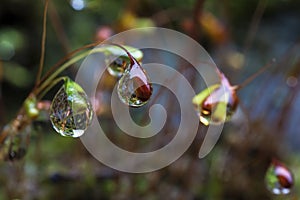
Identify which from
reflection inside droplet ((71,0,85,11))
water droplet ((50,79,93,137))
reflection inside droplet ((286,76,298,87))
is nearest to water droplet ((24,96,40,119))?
water droplet ((50,79,93,137))

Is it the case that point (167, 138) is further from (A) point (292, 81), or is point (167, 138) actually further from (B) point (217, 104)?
(B) point (217, 104)

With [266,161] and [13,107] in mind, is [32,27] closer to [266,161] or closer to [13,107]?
[13,107]

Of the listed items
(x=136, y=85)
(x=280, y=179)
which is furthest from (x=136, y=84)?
(x=280, y=179)

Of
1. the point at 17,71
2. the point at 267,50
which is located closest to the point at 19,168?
the point at 17,71

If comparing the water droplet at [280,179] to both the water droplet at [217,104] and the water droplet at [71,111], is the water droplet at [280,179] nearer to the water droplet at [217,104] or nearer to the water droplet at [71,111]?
the water droplet at [217,104]

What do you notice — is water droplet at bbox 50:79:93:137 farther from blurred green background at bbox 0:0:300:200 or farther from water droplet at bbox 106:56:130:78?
blurred green background at bbox 0:0:300:200

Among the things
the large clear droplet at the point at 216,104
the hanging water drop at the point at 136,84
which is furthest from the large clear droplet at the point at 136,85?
the large clear droplet at the point at 216,104
